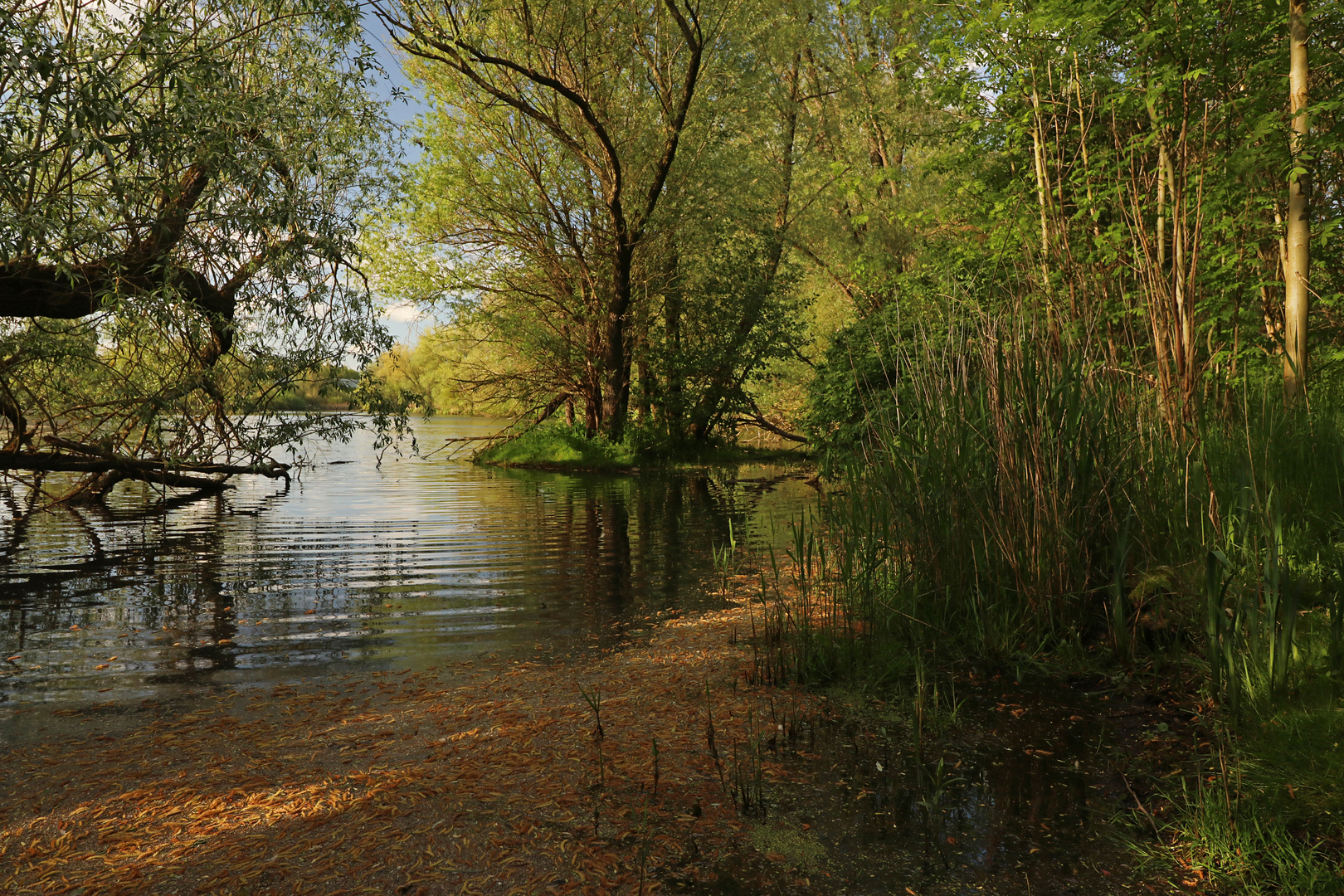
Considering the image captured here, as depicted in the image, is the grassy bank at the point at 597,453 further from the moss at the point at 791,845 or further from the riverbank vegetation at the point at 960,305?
the moss at the point at 791,845

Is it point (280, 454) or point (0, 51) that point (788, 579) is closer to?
point (0, 51)

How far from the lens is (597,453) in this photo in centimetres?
2238

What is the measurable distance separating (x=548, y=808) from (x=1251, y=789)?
2730mm

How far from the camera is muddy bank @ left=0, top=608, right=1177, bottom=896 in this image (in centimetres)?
290

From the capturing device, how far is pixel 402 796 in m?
3.42

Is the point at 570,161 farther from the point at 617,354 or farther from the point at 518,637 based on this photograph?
the point at 518,637

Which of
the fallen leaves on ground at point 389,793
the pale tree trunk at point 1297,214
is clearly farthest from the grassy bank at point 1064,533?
the pale tree trunk at point 1297,214

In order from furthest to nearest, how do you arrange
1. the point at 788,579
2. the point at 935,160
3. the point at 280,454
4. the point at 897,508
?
the point at 280,454
the point at 935,160
the point at 788,579
the point at 897,508

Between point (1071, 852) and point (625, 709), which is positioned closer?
point (1071, 852)

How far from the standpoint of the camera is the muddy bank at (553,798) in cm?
290

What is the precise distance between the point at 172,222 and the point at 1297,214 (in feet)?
34.4

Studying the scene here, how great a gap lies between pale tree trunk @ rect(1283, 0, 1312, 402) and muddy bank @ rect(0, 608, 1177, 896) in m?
5.38

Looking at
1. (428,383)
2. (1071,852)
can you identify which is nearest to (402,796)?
(1071,852)

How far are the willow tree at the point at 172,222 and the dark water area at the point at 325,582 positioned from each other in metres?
1.31
